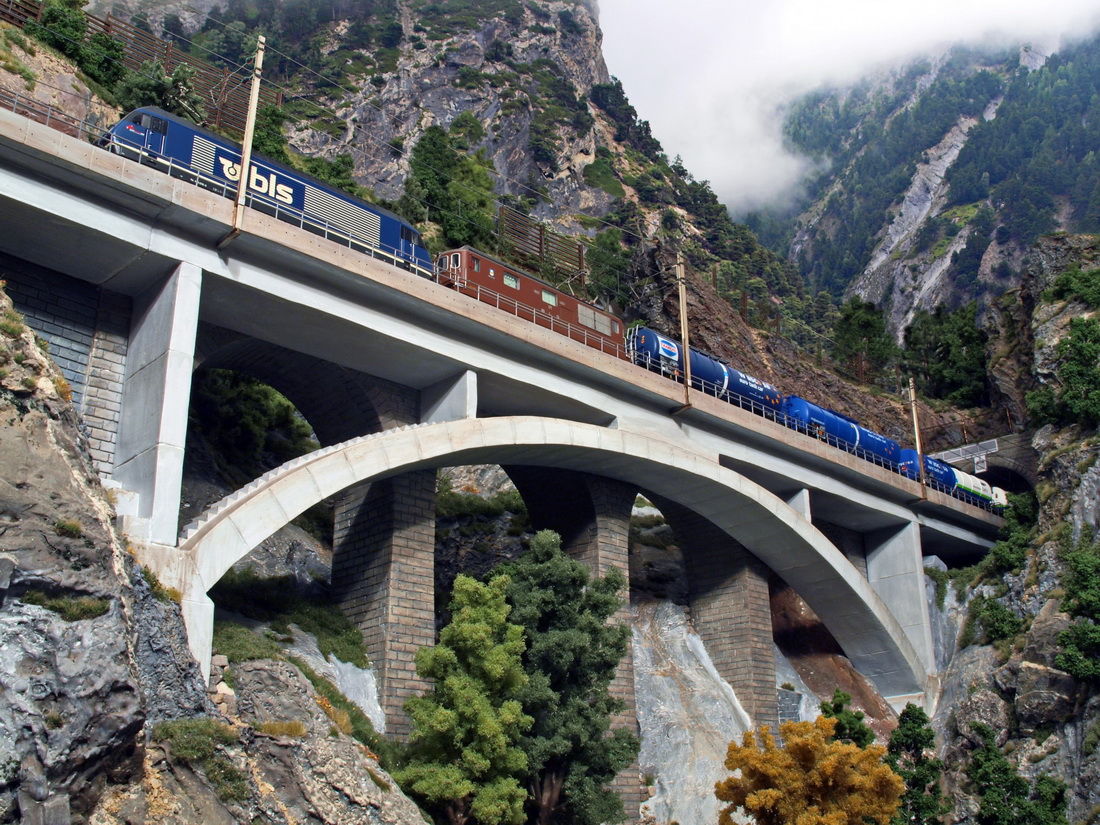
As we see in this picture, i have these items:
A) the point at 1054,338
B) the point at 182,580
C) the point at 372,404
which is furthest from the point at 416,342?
the point at 1054,338

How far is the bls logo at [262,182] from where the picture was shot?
33312mm

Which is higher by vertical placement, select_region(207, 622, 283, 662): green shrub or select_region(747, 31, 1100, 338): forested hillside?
select_region(747, 31, 1100, 338): forested hillside

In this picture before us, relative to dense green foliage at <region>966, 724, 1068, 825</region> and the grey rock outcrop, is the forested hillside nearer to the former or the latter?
the grey rock outcrop

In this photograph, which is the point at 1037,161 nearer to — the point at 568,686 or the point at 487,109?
the point at 487,109

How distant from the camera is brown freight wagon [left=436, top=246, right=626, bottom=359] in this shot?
38531 mm

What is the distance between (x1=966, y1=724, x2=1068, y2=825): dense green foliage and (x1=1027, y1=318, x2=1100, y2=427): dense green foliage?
699 inches

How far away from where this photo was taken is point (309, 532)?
133 ft

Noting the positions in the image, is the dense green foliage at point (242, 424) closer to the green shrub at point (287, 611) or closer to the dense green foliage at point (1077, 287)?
the green shrub at point (287, 611)

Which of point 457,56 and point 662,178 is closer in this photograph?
point 457,56

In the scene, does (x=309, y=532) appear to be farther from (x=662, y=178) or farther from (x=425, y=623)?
(x=662, y=178)

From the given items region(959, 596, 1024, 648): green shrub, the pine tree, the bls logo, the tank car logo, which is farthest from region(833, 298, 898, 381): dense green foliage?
the bls logo

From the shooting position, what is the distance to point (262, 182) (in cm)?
3394

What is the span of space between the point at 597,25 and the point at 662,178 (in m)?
30.4

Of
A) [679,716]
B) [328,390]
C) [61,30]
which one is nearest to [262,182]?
[328,390]
